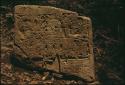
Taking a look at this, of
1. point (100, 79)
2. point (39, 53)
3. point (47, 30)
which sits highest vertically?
point (47, 30)

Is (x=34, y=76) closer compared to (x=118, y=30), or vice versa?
(x=34, y=76)

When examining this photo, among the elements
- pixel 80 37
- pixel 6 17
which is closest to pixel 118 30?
pixel 80 37

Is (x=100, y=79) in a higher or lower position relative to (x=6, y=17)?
lower

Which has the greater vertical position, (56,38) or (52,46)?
(56,38)

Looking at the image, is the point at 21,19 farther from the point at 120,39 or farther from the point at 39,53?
the point at 120,39

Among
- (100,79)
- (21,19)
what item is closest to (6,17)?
(21,19)

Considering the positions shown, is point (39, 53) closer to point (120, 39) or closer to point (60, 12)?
point (60, 12)
